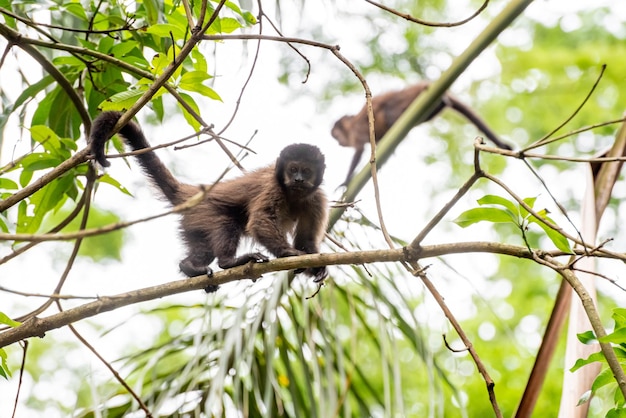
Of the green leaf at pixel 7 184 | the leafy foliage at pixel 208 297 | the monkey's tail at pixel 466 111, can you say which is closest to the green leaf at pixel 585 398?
the leafy foliage at pixel 208 297

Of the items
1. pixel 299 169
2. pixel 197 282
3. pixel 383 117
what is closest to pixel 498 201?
pixel 197 282

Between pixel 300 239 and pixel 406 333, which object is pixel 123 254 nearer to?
pixel 300 239

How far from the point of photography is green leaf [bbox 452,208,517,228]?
2307 millimetres

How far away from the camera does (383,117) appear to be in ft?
39.6

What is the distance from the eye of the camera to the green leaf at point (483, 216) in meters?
2.31

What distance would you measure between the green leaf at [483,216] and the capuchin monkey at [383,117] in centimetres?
900

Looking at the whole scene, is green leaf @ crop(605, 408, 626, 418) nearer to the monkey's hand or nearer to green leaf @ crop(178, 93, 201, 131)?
green leaf @ crop(178, 93, 201, 131)

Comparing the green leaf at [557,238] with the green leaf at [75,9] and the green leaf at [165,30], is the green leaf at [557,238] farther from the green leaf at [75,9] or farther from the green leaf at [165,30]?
the green leaf at [75,9]

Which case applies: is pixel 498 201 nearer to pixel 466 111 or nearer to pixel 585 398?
pixel 585 398

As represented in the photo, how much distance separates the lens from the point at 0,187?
3072mm

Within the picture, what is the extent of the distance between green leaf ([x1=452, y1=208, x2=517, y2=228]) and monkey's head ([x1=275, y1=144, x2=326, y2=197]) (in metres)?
2.50

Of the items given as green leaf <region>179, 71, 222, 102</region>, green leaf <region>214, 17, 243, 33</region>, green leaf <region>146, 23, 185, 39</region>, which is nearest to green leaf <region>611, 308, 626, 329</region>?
green leaf <region>179, 71, 222, 102</region>

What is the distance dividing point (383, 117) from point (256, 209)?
7.73 m

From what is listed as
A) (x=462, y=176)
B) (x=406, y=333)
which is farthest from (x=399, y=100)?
(x=406, y=333)
